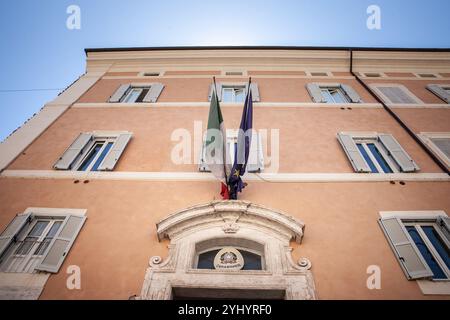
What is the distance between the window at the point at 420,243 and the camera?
180 inches

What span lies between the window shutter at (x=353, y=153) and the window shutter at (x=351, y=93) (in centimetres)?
216

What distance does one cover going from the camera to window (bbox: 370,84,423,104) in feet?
30.5

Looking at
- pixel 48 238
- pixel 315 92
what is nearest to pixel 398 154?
pixel 315 92

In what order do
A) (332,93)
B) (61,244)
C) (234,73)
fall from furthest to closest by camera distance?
(234,73), (332,93), (61,244)

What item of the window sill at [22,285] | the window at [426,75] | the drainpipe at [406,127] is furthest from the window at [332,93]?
the window sill at [22,285]

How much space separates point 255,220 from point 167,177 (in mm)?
2118

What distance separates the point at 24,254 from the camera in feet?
16.2

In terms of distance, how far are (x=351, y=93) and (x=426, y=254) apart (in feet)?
19.4

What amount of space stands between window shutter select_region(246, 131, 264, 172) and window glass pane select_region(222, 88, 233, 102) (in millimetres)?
2696

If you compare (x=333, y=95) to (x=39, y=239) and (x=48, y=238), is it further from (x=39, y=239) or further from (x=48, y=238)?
(x=39, y=239)

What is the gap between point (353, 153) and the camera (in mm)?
6891

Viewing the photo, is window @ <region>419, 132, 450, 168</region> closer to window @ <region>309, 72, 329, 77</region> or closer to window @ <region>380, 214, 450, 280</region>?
window @ <region>380, 214, 450, 280</region>

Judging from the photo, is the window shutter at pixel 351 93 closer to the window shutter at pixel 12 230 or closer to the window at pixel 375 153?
the window at pixel 375 153
